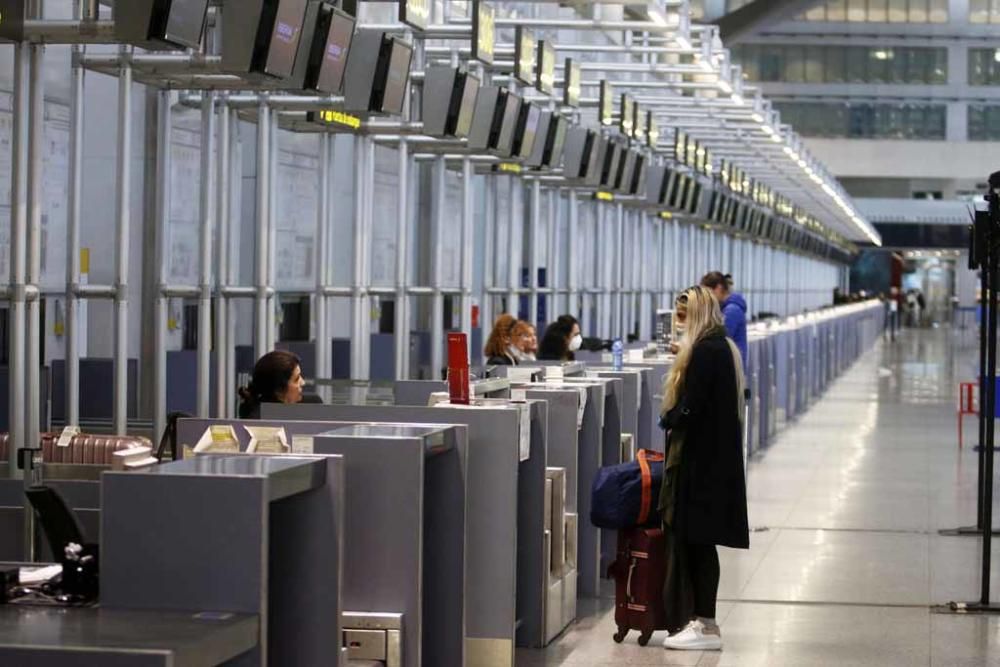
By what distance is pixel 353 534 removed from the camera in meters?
5.88

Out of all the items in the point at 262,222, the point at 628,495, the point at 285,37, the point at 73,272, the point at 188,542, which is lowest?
the point at 628,495

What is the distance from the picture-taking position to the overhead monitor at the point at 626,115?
1941 cm

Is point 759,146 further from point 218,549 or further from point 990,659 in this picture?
point 218,549

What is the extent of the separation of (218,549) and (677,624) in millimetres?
4075

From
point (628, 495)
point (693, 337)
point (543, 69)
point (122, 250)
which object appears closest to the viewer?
point (693, 337)

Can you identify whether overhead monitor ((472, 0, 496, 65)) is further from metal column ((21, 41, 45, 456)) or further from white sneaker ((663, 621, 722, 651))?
white sneaker ((663, 621, 722, 651))

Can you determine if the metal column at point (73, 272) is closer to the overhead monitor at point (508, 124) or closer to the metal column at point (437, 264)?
the overhead monitor at point (508, 124)

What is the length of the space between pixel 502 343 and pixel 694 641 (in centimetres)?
479

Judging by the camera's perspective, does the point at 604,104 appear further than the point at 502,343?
Yes

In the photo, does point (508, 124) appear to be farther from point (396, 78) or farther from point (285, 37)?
point (285, 37)

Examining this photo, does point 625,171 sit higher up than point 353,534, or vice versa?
point 625,171

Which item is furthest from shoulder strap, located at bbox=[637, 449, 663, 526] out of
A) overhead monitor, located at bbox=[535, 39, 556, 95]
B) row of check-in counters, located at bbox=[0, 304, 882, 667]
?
A: overhead monitor, located at bbox=[535, 39, 556, 95]

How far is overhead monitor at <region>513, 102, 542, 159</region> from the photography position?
14953 millimetres

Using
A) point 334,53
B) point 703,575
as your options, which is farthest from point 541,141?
point 703,575
